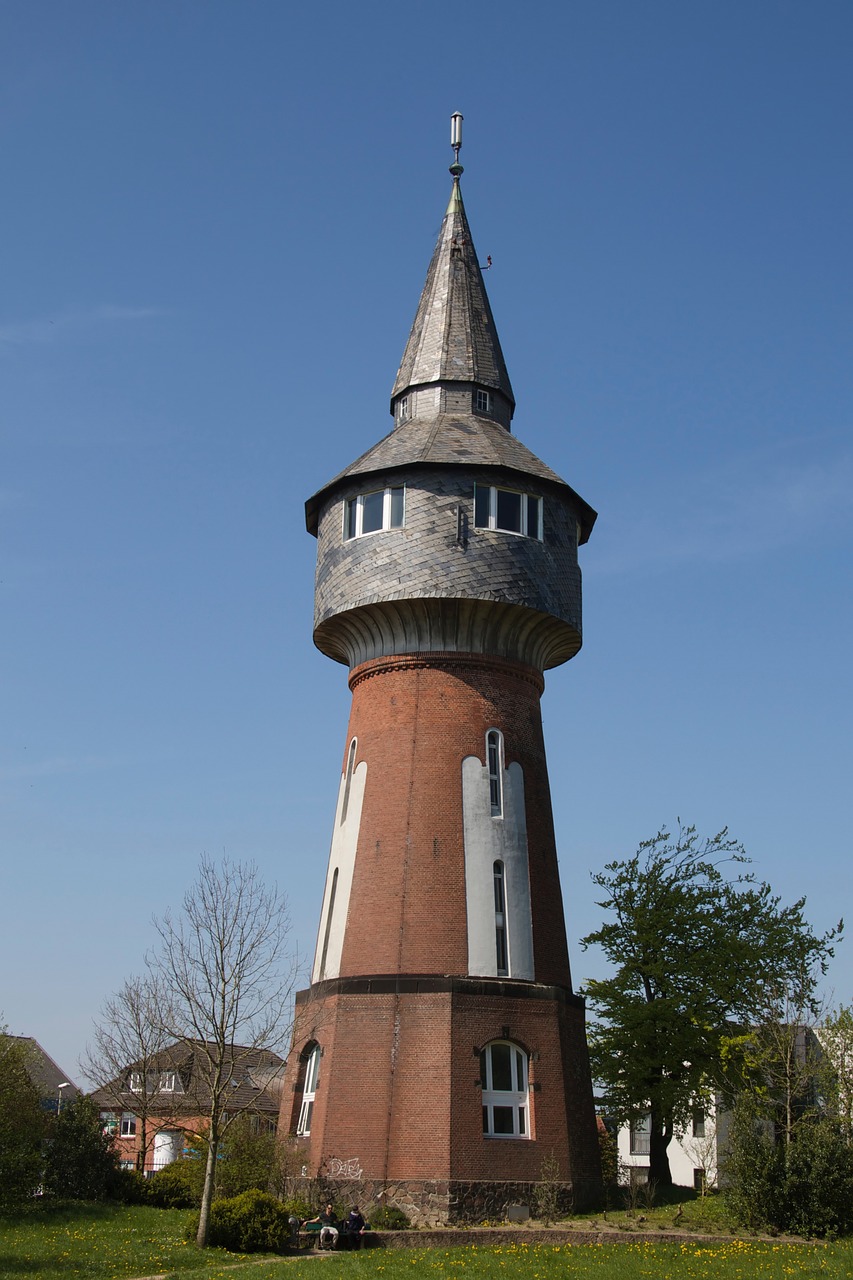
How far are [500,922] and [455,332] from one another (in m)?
15.3

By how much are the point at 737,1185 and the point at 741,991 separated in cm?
850

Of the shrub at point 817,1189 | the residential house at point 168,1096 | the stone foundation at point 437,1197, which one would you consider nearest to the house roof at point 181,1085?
the residential house at point 168,1096

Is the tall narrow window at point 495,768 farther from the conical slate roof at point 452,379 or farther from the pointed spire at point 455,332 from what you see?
the pointed spire at point 455,332

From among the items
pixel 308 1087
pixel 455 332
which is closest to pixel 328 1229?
pixel 308 1087

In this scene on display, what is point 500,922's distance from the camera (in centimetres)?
2639

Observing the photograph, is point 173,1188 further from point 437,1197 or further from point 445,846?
point 445,846

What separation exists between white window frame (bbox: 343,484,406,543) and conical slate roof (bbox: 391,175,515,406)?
4.51m

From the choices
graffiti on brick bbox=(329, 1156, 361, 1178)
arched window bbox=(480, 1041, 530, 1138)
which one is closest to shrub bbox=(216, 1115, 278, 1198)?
graffiti on brick bbox=(329, 1156, 361, 1178)

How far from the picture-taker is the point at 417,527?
1099 inches

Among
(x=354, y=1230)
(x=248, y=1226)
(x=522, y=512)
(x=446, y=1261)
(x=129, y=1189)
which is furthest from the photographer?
(x=129, y=1189)

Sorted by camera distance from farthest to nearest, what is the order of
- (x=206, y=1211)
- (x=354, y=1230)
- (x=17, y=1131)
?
(x=17, y=1131)
(x=354, y=1230)
(x=206, y=1211)

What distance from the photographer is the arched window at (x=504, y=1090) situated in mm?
24531

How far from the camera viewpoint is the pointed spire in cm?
3198

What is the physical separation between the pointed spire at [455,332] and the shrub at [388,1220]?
18.9 m
